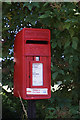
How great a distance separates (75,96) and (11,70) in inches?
43.9

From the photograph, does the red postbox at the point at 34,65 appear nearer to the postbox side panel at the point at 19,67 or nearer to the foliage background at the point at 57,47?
the postbox side panel at the point at 19,67

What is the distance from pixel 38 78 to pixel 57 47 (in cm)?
89

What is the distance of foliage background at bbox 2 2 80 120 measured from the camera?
8.68 ft

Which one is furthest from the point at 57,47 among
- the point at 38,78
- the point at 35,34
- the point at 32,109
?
the point at 32,109

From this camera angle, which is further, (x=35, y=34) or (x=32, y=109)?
(x=32, y=109)

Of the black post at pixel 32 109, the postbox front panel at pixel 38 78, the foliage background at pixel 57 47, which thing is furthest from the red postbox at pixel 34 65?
the black post at pixel 32 109

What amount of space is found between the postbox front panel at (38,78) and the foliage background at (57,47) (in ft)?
0.42

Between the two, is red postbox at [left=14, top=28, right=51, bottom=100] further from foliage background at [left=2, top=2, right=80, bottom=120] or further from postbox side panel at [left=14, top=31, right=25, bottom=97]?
foliage background at [left=2, top=2, right=80, bottom=120]

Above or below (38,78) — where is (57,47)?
above

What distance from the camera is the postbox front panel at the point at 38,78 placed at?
2.69 meters

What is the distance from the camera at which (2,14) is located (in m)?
3.11

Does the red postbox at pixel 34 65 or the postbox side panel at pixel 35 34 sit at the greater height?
the postbox side panel at pixel 35 34

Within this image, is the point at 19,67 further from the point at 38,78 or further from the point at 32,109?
the point at 32,109

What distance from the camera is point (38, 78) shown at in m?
2.75
